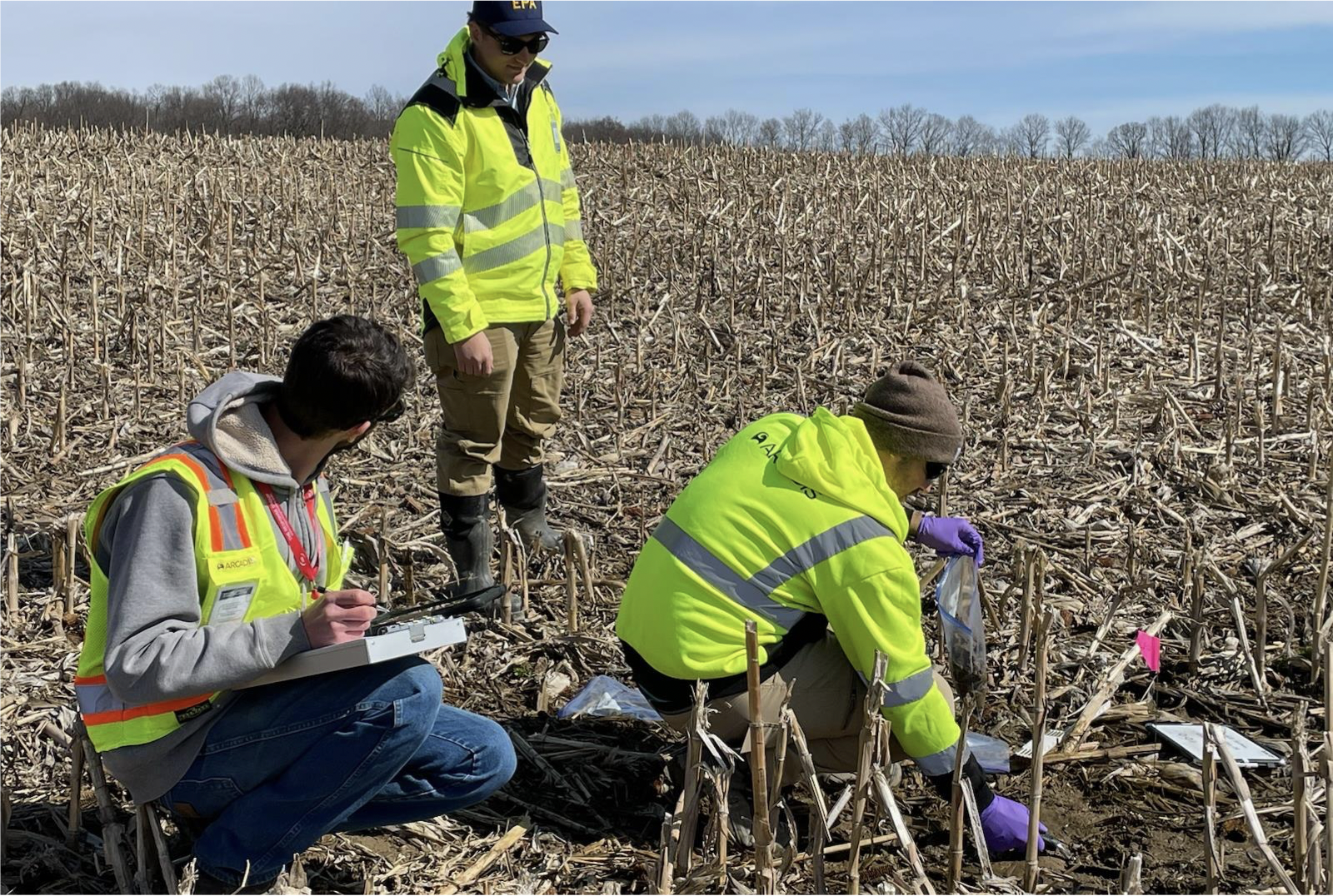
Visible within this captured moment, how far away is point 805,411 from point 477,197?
108 inches

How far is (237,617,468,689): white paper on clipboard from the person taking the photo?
2.53 meters

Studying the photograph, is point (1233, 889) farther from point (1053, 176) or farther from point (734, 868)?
point (1053, 176)

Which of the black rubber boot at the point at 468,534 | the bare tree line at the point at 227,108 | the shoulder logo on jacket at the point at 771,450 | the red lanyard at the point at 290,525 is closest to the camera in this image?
the red lanyard at the point at 290,525

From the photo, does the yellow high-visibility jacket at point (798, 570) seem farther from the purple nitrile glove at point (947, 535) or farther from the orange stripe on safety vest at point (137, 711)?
the orange stripe on safety vest at point (137, 711)

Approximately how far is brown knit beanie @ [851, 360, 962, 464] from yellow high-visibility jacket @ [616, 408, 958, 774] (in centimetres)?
6

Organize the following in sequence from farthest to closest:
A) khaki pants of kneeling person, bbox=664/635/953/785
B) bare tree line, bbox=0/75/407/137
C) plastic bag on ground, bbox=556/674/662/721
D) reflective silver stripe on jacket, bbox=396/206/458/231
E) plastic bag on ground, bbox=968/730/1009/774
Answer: bare tree line, bbox=0/75/407/137, reflective silver stripe on jacket, bbox=396/206/458/231, plastic bag on ground, bbox=556/674/662/721, plastic bag on ground, bbox=968/730/1009/774, khaki pants of kneeling person, bbox=664/635/953/785

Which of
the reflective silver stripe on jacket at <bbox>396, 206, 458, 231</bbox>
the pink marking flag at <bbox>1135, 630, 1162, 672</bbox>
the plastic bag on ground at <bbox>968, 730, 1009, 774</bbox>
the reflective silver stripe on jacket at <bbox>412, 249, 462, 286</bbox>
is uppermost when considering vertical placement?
the reflective silver stripe on jacket at <bbox>396, 206, 458, 231</bbox>

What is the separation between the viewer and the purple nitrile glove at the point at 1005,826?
3.14 meters

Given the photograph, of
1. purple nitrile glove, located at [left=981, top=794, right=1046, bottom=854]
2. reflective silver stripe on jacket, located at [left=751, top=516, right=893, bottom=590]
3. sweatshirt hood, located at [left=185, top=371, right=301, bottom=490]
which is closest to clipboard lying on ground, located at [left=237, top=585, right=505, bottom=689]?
sweatshirt hood, located at [left=185, top=371, right=301, bottom=490]

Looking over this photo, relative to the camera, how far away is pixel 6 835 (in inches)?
119

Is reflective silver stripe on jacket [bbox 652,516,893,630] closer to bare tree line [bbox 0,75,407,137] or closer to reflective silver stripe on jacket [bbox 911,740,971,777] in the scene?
reflective silver stripe on jacket [bbox 911,740,971,777]

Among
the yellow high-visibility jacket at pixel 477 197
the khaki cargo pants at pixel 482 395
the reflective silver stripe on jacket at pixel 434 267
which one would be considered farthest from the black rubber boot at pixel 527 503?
the reflective silver stripe on jacket at pixel 434 267

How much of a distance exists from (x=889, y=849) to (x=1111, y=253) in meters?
6.84

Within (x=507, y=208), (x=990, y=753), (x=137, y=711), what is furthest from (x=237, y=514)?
(x=990, y=753)
